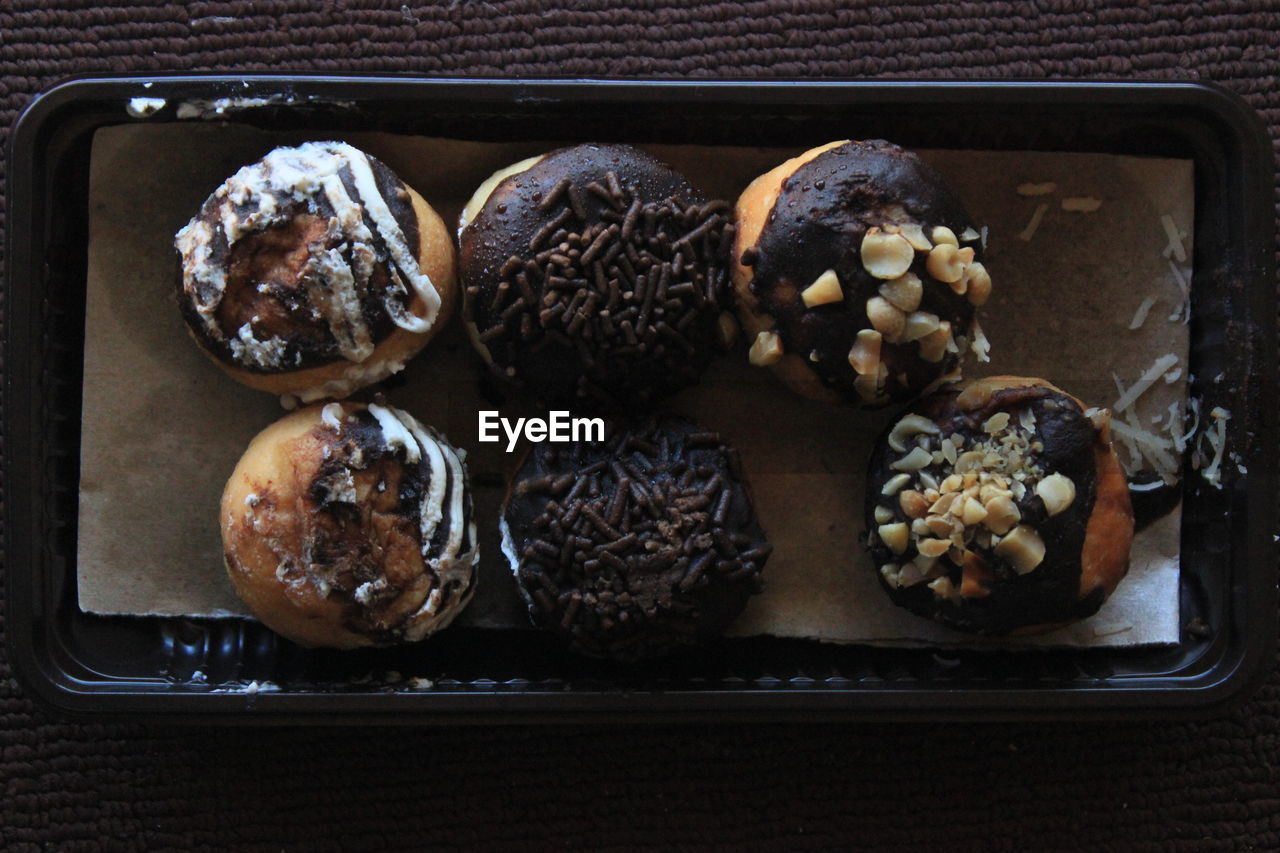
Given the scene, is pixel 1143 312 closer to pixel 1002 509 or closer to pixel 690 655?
pixel 1002 509

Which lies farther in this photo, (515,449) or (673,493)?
(515,449)

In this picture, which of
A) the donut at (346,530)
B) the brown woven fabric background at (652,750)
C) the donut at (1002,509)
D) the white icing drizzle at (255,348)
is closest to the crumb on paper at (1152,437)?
the donut at (1002,509)

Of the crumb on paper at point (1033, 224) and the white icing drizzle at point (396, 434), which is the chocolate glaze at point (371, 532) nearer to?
the white icing drizzle at point (396, 434)

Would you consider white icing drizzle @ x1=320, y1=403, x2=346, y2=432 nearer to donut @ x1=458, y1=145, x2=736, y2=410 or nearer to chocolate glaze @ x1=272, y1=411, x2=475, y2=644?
chocolate glaze @ x1=272, y1=411, x2=475, y2=644

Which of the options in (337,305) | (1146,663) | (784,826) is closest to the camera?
(337,305)

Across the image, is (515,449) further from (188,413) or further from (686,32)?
(686,32)

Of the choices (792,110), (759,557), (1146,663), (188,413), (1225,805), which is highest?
(792,110)

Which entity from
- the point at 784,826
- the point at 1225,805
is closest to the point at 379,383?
the point at 784,826
